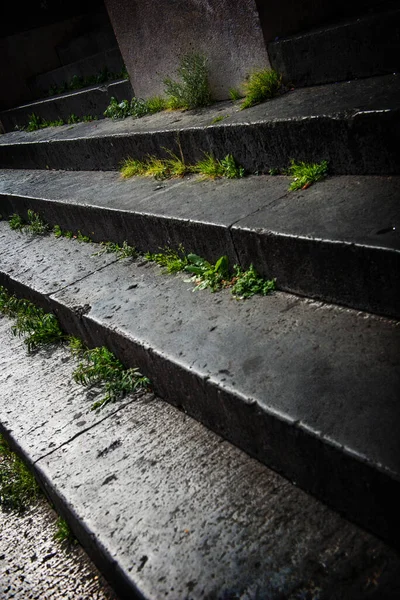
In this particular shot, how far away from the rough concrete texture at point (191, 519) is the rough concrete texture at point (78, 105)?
14.3 feet

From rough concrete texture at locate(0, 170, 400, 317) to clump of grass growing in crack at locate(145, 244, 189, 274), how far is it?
0.06 meters

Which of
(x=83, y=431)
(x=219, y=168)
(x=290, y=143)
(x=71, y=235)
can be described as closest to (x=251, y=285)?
(x=290, y=143)

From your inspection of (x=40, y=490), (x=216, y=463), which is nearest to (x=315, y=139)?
(x=216, y=463)

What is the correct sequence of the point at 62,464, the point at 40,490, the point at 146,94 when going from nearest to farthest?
the point at 62,464 < the point at 40,490 < the point at 146,94

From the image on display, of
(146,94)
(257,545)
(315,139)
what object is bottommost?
(257,545)

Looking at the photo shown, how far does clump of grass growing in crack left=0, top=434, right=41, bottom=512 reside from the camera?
2.51m

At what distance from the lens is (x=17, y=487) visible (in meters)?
2.57

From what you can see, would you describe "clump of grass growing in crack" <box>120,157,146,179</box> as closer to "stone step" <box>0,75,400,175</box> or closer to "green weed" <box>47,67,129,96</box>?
"stone step" <box>0,75,400,175</box>

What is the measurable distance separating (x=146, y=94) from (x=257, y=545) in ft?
15.3

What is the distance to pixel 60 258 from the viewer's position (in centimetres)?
396

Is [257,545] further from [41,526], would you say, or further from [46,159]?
[46,159]

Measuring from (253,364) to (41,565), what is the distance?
4.11 feet

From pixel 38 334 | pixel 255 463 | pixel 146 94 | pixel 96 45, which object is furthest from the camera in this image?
pixel 96 45

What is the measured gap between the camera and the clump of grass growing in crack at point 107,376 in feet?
8.50
